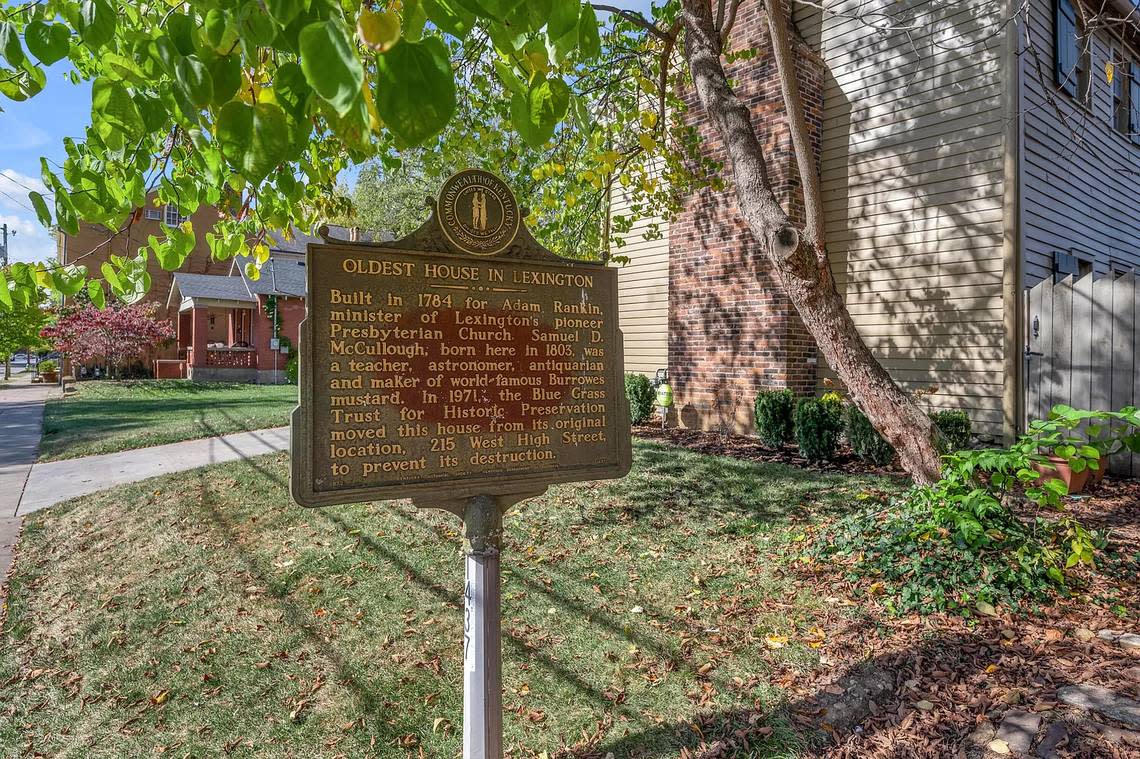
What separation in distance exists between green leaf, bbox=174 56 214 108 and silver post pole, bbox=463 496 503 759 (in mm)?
1716

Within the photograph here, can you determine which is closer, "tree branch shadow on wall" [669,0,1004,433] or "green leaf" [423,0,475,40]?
"green leaf" [423,0,475,40]

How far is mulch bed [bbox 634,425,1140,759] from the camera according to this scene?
9.53 feet

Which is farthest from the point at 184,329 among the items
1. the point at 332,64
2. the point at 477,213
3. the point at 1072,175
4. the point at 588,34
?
the point at 332,64

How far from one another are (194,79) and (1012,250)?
8.68 m

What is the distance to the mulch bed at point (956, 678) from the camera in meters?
2.90

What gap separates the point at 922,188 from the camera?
8.55 meters

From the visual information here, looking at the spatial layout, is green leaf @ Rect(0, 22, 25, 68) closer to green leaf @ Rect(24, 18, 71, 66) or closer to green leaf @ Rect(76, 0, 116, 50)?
green leaf @ Rect(24, 18, 71, 66)

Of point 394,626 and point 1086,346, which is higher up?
point 1086,346

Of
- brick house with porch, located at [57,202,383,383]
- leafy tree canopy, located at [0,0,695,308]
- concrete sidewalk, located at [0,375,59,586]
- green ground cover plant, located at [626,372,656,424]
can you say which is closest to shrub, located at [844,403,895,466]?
green ground cover plant, located at [626,372,656,424]

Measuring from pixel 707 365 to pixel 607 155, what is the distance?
5.04m

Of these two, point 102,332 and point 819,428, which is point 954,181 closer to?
Answer: point 819,428

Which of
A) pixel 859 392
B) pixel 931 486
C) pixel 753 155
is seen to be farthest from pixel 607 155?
pixel 931 486

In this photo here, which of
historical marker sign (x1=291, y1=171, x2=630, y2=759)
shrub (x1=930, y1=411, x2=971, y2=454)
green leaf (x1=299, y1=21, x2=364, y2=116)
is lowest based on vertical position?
shrub (x1=930, y1=411, x2=971, y2=454)

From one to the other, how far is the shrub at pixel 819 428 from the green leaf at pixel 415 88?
288 inches
